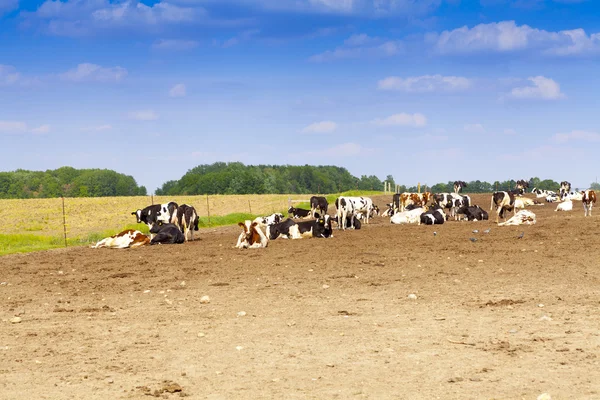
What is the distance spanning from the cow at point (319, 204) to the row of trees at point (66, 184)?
398 ft

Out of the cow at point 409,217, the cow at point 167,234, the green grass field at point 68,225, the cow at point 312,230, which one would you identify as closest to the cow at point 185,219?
the cow at point 167,234

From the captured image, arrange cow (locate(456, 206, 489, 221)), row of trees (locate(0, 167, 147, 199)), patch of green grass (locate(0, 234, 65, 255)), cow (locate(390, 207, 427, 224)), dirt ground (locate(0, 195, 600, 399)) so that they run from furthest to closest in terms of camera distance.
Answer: row of trees (locate(0, 167, 147, 199)) → cow (locate(456, 206, 489, 221)) → cow (locate(390, 207, 427, 224)) → patch of green grass (locate(0, 234, 65, 255)) → dirt ground (locate(0, 195, 600, 399))

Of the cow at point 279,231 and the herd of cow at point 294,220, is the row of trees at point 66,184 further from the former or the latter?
the cow at point 279,231

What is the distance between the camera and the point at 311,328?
10.7m

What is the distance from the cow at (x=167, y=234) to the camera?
28.9 meters

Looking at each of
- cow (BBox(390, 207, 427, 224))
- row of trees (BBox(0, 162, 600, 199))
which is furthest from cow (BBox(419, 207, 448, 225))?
row of trees (BBox(0, 162, 600, 199))

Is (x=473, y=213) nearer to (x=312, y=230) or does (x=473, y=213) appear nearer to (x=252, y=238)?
(x=312, y=230)

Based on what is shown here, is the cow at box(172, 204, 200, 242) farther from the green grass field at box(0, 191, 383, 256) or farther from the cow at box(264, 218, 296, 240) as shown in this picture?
the green grass field at box(0, 191, 383, 256)

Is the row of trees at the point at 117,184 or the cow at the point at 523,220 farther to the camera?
the row of trees at the point at 117,184

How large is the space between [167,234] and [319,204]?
44.7 feet

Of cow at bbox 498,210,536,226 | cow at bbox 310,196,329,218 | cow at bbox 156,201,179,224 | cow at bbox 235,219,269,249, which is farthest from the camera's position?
cow at bbox 310,196,329,218

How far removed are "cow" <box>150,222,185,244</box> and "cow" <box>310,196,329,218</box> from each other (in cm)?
1201

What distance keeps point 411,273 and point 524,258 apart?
421 centimetres

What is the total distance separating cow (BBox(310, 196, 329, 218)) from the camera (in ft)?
132
